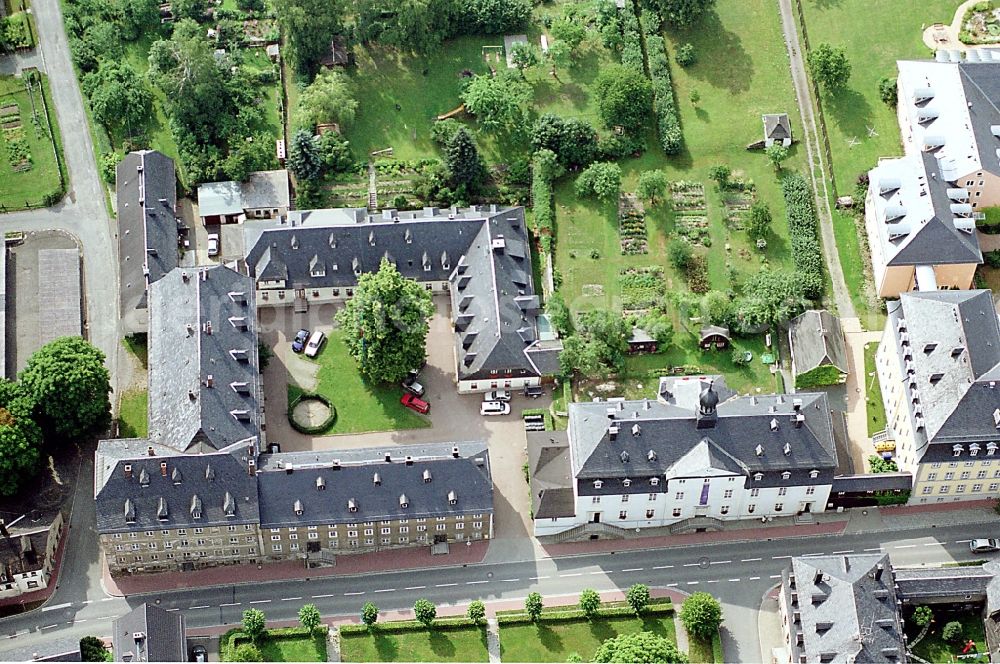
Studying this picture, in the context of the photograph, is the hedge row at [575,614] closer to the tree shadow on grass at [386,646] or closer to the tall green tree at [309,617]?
the tree shadow on grass at [386,646]

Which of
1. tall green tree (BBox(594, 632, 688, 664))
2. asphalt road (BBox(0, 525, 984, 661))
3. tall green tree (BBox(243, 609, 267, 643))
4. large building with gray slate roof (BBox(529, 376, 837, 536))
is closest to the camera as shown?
tall green tree (BBox(594, 632, 688, 664))

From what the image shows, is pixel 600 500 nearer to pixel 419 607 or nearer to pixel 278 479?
pixel 419 607

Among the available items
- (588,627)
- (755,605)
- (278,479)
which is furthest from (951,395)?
(278,479)

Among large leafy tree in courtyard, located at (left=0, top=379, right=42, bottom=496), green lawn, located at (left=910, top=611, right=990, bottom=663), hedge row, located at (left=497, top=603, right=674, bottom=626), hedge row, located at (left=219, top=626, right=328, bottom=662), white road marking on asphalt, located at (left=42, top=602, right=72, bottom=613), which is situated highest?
large leafy tree in courtyard, located at (left=0, top=379, right=42, bottom=496)

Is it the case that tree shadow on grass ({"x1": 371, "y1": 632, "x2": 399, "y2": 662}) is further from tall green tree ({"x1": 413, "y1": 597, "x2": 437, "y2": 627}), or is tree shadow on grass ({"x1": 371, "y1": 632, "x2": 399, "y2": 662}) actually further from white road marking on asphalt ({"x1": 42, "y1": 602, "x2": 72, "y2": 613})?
white road marking on asphalt ({"x1": 42, "y1": 602, "x2": 72, "y2": 613})

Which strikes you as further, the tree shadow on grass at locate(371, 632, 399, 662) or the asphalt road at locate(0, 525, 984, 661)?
the asphalt road at locate(0, 525, 984, 661)

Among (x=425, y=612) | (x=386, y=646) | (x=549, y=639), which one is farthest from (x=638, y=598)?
(x=386, y=646)

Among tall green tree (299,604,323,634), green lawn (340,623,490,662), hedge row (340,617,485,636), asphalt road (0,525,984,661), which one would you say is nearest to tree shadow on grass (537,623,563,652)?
asphalt road (0,525,984,661)
